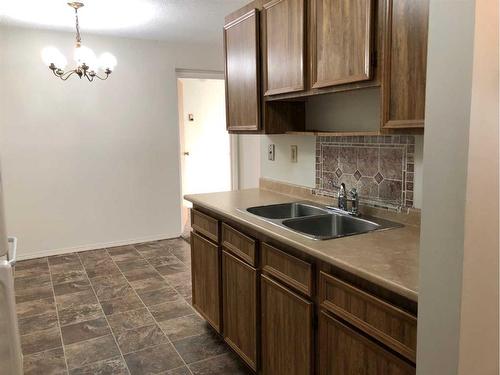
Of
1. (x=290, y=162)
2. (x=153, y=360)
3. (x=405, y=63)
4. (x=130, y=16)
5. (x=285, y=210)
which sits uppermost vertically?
(x=130, y=16)

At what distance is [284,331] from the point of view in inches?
70.2

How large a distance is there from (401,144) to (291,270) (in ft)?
2.56

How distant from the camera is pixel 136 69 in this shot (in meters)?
Result: 4.55

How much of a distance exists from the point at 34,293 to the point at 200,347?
172 centimetres

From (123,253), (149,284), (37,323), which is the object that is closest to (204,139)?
(123,253)

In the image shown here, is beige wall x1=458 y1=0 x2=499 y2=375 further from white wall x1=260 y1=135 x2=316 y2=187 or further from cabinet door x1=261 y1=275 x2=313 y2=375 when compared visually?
white wall x1=260 y1=135 x2=316 y2=187

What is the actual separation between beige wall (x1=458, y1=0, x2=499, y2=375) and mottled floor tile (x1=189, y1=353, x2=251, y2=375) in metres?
1.53

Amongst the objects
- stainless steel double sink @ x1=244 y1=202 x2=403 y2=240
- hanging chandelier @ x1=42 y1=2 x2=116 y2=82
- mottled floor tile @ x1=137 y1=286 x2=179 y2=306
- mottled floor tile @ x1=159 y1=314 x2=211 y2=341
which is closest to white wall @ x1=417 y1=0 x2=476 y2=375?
stainless steel double sink @ x1=244 y1=202 x2=403 y2=240

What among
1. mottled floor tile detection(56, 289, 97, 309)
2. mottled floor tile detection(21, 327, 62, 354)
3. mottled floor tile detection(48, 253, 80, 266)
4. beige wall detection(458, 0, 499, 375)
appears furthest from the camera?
mottled floor tile detection(48, 253, 80, 266)

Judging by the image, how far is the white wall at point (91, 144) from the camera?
409 centimetres

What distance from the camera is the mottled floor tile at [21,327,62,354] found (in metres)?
2.54

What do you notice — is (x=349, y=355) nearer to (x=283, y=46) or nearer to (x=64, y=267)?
(x=283, y=46)

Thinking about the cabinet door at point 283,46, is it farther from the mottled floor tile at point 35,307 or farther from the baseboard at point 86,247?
the baseboard at point 86,247

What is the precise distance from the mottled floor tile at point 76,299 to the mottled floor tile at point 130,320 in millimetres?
381
